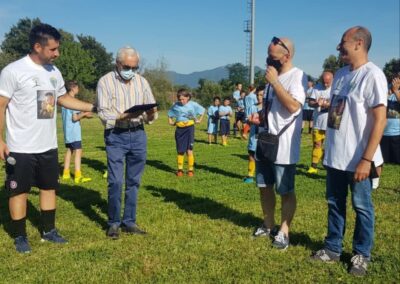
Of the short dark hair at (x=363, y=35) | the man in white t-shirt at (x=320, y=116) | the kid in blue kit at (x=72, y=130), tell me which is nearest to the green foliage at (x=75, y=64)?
the kid in blue kit at (x=72, y=130)

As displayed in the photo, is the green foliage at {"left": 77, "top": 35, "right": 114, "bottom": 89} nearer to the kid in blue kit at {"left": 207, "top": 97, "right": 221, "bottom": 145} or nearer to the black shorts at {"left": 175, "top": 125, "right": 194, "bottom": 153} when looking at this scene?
the kid in blue kit at {"left": 207, "top": 97, "right": 221, "bottom": 145}

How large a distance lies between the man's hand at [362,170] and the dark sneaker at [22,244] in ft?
11.4

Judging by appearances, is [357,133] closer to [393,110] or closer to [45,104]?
[45,104]

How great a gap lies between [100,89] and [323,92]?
5188 mm

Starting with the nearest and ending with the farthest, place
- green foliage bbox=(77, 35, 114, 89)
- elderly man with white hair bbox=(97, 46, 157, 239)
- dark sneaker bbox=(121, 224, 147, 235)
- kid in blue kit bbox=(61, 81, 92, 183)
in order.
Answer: elderly man with white hair bbox=(97, 46, 157, 239) < dark sneaker bbox=(121, 224, 147, 235) < kid in blue kit bbox=(61, 81, 92, 183) < green foliage bbox=(77, 35, 114, 89)

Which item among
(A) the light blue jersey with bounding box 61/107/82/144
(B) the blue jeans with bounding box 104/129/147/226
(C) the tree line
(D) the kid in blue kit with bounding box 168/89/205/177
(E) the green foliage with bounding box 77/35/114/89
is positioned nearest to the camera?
(B) the blue jeans with bounding box 104/129/147/226

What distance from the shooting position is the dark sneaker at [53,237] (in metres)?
5.01

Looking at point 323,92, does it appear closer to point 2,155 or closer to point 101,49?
point 2,155

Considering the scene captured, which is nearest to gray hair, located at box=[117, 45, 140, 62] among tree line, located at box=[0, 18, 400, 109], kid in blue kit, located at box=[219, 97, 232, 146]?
kid in blue kit, located at box=[219, 97, 232, 146]

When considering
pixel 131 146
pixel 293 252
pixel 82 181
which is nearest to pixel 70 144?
pixel 82 181

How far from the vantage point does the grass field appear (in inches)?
160

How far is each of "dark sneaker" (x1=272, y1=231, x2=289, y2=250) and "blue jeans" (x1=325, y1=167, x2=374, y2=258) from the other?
491mm

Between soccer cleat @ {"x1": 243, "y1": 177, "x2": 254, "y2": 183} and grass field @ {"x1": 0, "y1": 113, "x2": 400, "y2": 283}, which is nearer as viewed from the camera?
grass field @ {"x1": 0, "y1": 113, "x2": 400, "y2": 283}

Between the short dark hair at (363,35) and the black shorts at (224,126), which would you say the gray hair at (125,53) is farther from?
the black shorts at (224,126)
